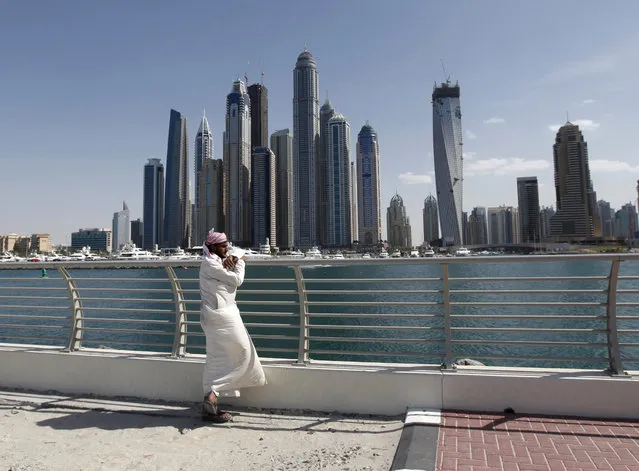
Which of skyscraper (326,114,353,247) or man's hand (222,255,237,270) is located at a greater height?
skyscraper (326,114,353,247)

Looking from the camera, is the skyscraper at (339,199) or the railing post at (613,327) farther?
the skyscraper at (339,199)

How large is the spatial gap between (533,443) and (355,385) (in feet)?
5.32

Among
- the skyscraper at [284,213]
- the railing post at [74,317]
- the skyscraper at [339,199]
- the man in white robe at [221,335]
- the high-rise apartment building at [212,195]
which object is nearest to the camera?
the man in white robe at [221,335]

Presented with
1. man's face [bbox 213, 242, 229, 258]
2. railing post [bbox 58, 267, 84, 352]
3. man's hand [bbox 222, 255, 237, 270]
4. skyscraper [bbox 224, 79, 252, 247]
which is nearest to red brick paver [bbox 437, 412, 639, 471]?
man's hand [bbox 222, 255, 237, 270]

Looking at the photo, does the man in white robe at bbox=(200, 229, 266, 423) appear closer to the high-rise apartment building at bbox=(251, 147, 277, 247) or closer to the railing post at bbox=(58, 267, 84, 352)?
the railing post at bbox=(58, 267, 84, 352)

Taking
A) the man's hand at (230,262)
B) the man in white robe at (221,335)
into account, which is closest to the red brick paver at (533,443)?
the man in white robe at (221,335)

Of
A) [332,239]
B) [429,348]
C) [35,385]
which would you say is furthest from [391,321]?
[332,239]

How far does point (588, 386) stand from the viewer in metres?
3.94

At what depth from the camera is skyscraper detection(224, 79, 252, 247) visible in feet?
556

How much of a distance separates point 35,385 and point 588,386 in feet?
20.2

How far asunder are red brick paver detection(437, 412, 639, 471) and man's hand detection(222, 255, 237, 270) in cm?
241

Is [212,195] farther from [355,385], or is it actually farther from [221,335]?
[355,385]

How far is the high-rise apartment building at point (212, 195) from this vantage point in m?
171

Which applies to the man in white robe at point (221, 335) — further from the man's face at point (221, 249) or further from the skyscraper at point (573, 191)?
the skyscraper at point (573, 191)
